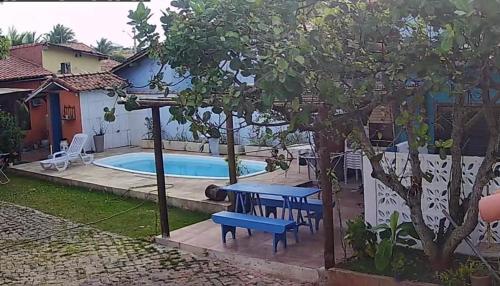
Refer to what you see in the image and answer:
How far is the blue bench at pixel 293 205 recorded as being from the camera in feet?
33.8

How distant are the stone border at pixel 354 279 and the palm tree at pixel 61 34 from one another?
143 feet

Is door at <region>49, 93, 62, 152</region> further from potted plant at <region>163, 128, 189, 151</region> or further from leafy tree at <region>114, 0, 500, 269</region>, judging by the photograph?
leafy tree at <region>114, 0, 500, 269</region>

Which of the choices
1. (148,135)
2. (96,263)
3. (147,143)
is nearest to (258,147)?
(147,143)

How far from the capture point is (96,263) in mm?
9992

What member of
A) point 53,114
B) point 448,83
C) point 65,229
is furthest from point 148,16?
point 53,114

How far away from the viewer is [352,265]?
8359 mm

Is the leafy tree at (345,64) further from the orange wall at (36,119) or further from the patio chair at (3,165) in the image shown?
the orange wall at (36,119)

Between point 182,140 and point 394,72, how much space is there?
16.9 metres

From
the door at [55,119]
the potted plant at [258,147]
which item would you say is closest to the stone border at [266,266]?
the potted plant at [258,147]

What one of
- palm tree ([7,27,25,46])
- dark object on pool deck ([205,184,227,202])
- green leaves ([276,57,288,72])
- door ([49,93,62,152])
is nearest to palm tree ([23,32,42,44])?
palm tree ([7,27,25,46])

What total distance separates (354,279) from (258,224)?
2.19m

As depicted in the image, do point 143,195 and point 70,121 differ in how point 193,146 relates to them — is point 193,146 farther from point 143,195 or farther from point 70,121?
point 143,195

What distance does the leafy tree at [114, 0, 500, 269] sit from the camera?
591cm

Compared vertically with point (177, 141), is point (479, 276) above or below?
below
